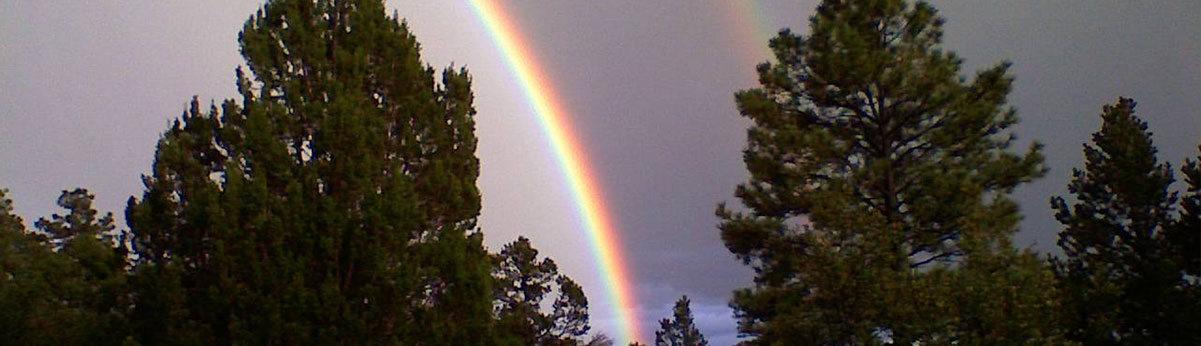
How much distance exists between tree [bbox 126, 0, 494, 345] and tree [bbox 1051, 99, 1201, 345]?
23.0m

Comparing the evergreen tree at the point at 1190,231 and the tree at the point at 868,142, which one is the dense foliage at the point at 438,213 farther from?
the evergreen tree at the point at 1190,231

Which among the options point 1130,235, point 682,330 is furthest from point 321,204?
point 682,330

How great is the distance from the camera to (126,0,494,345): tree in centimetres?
1562

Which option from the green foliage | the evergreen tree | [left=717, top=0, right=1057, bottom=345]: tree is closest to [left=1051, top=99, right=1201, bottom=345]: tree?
the evergreen tree

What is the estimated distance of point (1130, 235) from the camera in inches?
1331

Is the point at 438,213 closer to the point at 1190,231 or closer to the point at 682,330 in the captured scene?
the point at 1190,231

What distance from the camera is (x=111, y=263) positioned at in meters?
18.6

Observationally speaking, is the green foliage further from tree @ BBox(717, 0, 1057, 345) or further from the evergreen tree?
the evergreen tree

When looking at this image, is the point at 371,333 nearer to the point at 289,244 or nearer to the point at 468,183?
the point at 289,244

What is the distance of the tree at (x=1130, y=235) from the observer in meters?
31.6

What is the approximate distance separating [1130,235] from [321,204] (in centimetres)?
3003

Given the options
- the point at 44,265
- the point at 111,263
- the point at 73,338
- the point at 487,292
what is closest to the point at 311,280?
the point at 487,292

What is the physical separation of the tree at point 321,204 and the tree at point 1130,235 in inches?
906

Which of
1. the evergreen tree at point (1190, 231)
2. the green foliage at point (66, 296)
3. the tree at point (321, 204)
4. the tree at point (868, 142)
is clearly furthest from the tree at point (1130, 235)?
the green foliage at point (66, 296)
